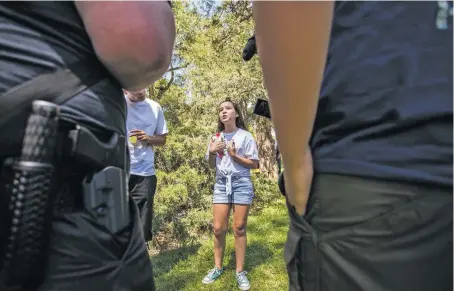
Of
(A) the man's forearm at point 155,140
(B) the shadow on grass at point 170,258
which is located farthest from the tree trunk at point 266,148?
(A) the man's forearm at point 155,140

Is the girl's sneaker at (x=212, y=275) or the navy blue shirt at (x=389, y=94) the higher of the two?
the navy blue shirt at (x=389, y=94)

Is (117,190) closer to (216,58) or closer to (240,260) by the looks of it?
(240,260)

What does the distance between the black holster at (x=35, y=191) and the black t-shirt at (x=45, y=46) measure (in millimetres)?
44

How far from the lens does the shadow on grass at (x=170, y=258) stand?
489 cm

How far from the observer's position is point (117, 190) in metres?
0.95

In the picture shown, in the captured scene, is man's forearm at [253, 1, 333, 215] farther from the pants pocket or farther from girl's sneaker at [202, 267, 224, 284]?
girl's sneaker at [202, 267, 224, 284]

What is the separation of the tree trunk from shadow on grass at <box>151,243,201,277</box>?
4.08 meters

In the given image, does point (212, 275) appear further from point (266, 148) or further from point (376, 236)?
point (266, 148)

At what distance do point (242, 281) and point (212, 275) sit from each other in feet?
1.14

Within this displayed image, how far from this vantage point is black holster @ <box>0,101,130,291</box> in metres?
0.84

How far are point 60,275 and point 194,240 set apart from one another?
18.0 feet

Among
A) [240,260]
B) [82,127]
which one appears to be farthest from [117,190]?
[240,260]

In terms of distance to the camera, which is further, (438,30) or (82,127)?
(82,127)

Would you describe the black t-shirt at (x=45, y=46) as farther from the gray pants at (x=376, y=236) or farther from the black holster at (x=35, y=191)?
the gray pants at (x=376, y=236)
